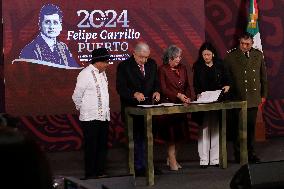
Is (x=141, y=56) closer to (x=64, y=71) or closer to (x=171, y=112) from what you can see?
(x=171, y=112)

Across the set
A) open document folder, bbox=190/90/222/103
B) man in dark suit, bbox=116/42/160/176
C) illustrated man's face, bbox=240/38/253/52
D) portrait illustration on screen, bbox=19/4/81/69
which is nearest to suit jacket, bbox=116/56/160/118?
man in dark suit, bbox=116/42/160/176

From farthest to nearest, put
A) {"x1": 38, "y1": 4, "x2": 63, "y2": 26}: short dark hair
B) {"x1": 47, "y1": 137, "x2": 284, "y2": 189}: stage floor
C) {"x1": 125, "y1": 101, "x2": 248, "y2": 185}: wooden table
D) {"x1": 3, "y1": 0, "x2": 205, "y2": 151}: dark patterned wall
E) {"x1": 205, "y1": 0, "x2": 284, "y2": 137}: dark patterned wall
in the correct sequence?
{"x1": 205, "y1": 0, "x2": 284, "y2": 137}: dark patterned wall → {"x1": 38, "y1": 4, "x2": 63, "y2": 26}: short dark hair → {"x1": 3, "y1": 0, "x2": 205, "y2": 151}: dark patterned wall → {"x1": 47, "y1": 137, "x2": 284, "y2": 189}: stage floor → {"x1": 125, "y1": 101, "x2": 248, "y2": 185}: wooden table

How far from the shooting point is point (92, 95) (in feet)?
20.5

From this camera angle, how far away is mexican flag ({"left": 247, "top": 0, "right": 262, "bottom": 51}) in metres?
9.05

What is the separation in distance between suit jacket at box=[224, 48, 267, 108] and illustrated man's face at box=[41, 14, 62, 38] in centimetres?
263

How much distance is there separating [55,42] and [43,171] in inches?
293

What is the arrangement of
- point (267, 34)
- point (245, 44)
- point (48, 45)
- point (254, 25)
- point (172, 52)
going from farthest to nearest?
point (267, 34) < point (254, 25) < point (48, 45) < point (245, 44) < point (172, 52)

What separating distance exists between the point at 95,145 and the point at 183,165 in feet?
4.47

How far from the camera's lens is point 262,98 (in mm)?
7379

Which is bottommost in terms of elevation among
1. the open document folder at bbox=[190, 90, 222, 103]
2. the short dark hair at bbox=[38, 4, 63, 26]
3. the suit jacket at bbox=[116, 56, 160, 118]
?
the open document folder at bbox=[190, 90, 222, 103]

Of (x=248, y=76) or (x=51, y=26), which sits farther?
(x=51, y=26)

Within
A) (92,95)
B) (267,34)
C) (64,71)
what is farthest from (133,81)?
(267,34)

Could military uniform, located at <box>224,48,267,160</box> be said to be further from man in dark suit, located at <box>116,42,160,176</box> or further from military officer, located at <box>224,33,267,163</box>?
man in dark suit, located at <box>116,42,160,176</box>

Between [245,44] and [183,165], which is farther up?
[245,44]
